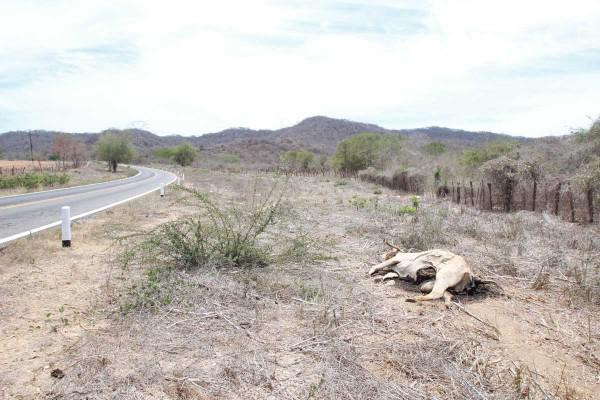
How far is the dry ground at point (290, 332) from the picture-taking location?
3.72 meters

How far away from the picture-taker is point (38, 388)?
3.53 m

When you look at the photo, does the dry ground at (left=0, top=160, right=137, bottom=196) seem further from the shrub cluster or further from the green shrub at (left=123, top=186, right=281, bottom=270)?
the green shrub at (left=123, top=186, right=281, bottom=270)

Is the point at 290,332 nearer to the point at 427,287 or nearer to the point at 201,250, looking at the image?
the point at 427,287

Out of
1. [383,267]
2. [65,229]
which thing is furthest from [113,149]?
[383,267]

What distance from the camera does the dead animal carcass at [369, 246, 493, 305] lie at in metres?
6.07

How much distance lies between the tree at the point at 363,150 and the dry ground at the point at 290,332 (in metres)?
42.6

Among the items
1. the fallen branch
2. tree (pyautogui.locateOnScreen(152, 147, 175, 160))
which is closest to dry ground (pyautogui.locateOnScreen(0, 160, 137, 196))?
the fallen branch

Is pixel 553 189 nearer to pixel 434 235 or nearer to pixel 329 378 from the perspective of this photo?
pixel 434 235

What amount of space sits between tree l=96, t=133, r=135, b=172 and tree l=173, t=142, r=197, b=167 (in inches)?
1423

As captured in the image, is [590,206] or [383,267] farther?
[590,206]

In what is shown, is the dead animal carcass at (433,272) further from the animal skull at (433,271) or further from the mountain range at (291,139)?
the mountain range at (291,139)

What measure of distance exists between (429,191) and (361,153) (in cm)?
2949

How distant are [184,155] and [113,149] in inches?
1551

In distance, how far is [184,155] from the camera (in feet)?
371
